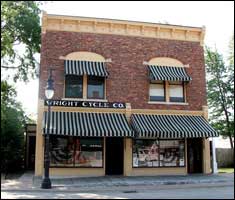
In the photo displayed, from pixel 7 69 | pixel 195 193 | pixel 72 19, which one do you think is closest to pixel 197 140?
pixel 195 193

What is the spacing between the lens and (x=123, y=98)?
22.8m

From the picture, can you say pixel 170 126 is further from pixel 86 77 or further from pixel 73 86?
pixel 73 86

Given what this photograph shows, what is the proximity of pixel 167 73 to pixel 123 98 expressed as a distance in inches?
124

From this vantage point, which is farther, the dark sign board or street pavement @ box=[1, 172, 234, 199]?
the dark sign board

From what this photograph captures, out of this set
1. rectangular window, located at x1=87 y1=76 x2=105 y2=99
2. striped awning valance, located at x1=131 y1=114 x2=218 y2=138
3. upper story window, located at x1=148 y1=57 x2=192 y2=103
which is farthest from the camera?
upper story window, located at x1=148 y1=57 x2=192 y2=103

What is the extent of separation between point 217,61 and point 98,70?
1867 centimetres

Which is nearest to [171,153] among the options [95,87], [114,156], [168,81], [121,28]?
[114,156]

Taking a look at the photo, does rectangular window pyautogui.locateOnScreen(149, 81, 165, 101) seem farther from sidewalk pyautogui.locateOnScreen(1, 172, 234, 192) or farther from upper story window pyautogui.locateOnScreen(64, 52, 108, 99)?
sidewalk pyautogui.locateOnScreen(1, 172, 234, 192)

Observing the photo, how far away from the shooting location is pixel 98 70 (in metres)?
22.0

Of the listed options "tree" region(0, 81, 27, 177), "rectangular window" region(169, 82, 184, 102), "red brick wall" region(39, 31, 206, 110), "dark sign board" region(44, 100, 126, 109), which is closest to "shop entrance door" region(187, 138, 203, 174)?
"red brick wall" region(39, 31, 206, 110)

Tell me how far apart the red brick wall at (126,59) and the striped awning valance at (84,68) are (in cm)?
66

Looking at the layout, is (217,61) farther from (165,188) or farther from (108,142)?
(165,188)

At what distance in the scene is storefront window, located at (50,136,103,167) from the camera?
70.1ft

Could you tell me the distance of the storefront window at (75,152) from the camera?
2136 cm
